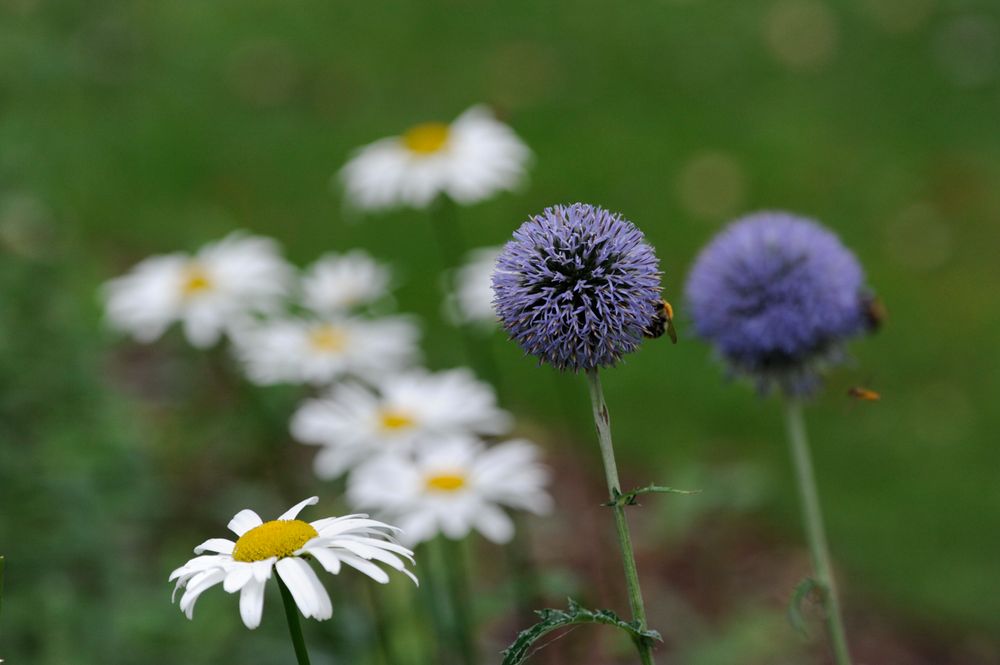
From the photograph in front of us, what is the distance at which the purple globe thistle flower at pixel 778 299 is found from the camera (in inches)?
76.1

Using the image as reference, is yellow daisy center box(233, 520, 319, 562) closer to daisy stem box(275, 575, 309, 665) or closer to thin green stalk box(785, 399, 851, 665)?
daisy stem box(275, 575, 309, 665)

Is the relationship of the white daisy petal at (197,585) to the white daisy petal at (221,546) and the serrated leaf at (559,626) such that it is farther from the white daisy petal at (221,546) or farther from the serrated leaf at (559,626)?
the serrated leaf at (559,626)

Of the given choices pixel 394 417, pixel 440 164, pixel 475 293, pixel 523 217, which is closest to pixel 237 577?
pixel 394 417

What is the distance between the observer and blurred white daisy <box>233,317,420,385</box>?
2.89 meters

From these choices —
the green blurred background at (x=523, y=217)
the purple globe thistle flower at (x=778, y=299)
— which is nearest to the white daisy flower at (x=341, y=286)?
the green blurred background at (x=523, y=217)

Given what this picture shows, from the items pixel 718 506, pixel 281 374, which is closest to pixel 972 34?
pixel 718 506

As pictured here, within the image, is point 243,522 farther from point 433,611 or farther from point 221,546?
point 433,611

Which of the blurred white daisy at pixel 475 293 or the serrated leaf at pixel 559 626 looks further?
the blurred white daisy at pixel 475 293

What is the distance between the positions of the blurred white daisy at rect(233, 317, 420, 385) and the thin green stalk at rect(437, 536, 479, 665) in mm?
489

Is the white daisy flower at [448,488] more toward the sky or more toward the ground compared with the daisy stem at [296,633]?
more toward the sky

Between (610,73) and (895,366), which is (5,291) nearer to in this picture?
(895,366)

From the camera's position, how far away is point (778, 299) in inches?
76.7

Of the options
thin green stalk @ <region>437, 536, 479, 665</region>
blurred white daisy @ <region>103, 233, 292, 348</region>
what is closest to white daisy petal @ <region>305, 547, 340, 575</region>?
thin green stalk @ <region>437, 536, 479, 665</region>

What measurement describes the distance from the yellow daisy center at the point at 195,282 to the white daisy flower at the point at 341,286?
27cm
